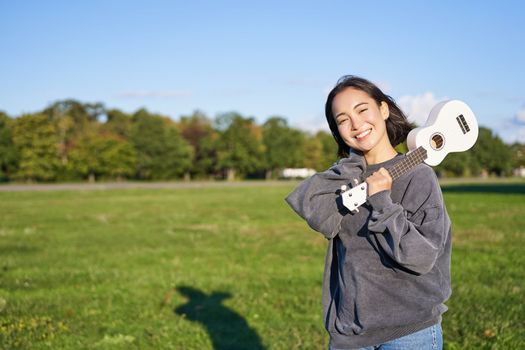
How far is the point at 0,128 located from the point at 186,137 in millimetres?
28089

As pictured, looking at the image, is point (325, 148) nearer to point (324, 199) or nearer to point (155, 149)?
point (155, 149)

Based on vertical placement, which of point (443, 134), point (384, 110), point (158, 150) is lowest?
point (443, 134)

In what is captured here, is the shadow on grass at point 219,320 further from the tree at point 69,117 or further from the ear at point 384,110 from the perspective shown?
the tree at point 69,117

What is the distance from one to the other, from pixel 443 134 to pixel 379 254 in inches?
25.5

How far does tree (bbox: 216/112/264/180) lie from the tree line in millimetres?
150

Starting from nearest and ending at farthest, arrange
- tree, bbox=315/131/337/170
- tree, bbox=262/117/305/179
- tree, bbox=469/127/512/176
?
tree, bbox=315/131/337/170
tree, bbox=262/117/305/179
tree, bbox=469/127/512/176

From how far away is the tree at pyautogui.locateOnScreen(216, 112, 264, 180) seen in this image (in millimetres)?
79375

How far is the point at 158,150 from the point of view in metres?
73.7

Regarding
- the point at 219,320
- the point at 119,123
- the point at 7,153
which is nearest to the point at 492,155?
the point at 119,123

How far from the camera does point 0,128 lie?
213 ft

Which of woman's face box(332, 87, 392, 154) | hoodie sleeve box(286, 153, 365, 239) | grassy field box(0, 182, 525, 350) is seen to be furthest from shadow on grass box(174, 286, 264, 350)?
woman's face box(332, 87, 392, 154)

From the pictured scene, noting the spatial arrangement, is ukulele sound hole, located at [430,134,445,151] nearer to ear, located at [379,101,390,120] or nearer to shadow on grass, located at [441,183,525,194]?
ear, located at [379,101,390,120]

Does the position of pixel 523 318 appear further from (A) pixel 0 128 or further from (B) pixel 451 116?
(A) pixel 0 128

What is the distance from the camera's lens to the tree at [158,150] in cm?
7344
